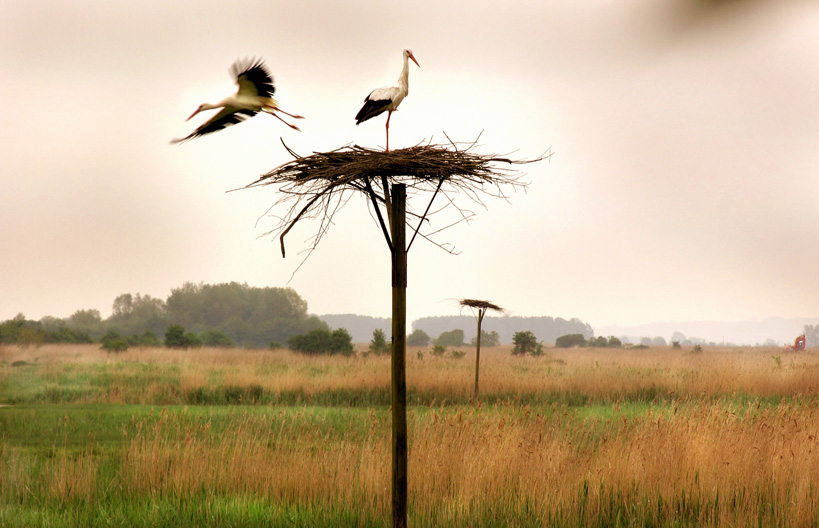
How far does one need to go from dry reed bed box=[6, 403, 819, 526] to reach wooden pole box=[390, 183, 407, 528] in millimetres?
944

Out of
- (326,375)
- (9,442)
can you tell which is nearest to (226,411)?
(9,442)

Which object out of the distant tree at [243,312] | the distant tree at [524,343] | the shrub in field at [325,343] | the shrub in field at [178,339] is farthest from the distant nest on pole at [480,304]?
the distant tree at [243,312]

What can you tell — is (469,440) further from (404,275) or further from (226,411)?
(226,411)

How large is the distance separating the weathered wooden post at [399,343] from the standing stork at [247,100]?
114cm

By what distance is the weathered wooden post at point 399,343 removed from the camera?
4.64 metres

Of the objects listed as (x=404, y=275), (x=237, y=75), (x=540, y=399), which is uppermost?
(x=237, y=75)

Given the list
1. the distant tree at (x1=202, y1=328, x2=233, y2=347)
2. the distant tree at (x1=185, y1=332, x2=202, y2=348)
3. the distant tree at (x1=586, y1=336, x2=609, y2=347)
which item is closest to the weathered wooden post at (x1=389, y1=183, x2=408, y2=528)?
the distant tree at (x1=185, y1=332, x2=202, y2=348)

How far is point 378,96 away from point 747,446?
5895 millimetres

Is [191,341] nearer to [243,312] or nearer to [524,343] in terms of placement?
[524,343]

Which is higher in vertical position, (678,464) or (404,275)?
(404,275)

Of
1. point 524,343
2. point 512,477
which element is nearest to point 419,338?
point 524,343

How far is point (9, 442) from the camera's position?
30.9ft

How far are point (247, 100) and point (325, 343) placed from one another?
27.0m

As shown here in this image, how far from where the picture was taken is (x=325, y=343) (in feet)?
102
